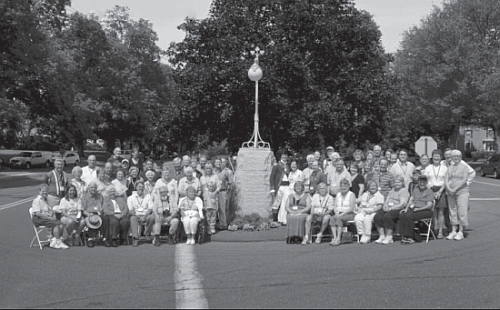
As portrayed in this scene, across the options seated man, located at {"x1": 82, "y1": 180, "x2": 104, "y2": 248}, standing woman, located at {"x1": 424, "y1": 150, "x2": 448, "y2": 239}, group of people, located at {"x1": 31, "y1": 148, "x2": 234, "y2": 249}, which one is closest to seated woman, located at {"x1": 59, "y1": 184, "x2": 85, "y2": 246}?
group of people, located at {"x1": 31, "y1": 148, "x2": 234, "y2": 249}

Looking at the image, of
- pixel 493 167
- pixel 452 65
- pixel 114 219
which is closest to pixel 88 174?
pixel 114 219

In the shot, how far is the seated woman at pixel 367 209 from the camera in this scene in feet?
37.7

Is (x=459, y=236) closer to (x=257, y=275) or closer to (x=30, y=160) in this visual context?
(x=257, y=275)

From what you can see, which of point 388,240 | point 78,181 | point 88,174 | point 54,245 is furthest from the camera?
point 88,174

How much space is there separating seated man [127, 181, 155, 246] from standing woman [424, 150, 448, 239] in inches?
226

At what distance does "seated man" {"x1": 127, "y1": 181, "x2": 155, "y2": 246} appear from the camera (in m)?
11.4

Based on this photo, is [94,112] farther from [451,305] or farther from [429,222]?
[451,305]

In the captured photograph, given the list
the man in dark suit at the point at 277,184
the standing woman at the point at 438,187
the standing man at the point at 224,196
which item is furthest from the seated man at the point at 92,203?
the standing woman at the point at 438,187

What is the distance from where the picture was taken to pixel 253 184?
45.3 ft

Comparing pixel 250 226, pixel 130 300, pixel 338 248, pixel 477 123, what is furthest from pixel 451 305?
pixel 477 123

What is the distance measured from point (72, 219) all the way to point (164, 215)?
176 cm

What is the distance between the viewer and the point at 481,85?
38719 mm

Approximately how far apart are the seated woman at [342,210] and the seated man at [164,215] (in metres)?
3.03

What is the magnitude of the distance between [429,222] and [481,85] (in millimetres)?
30124
